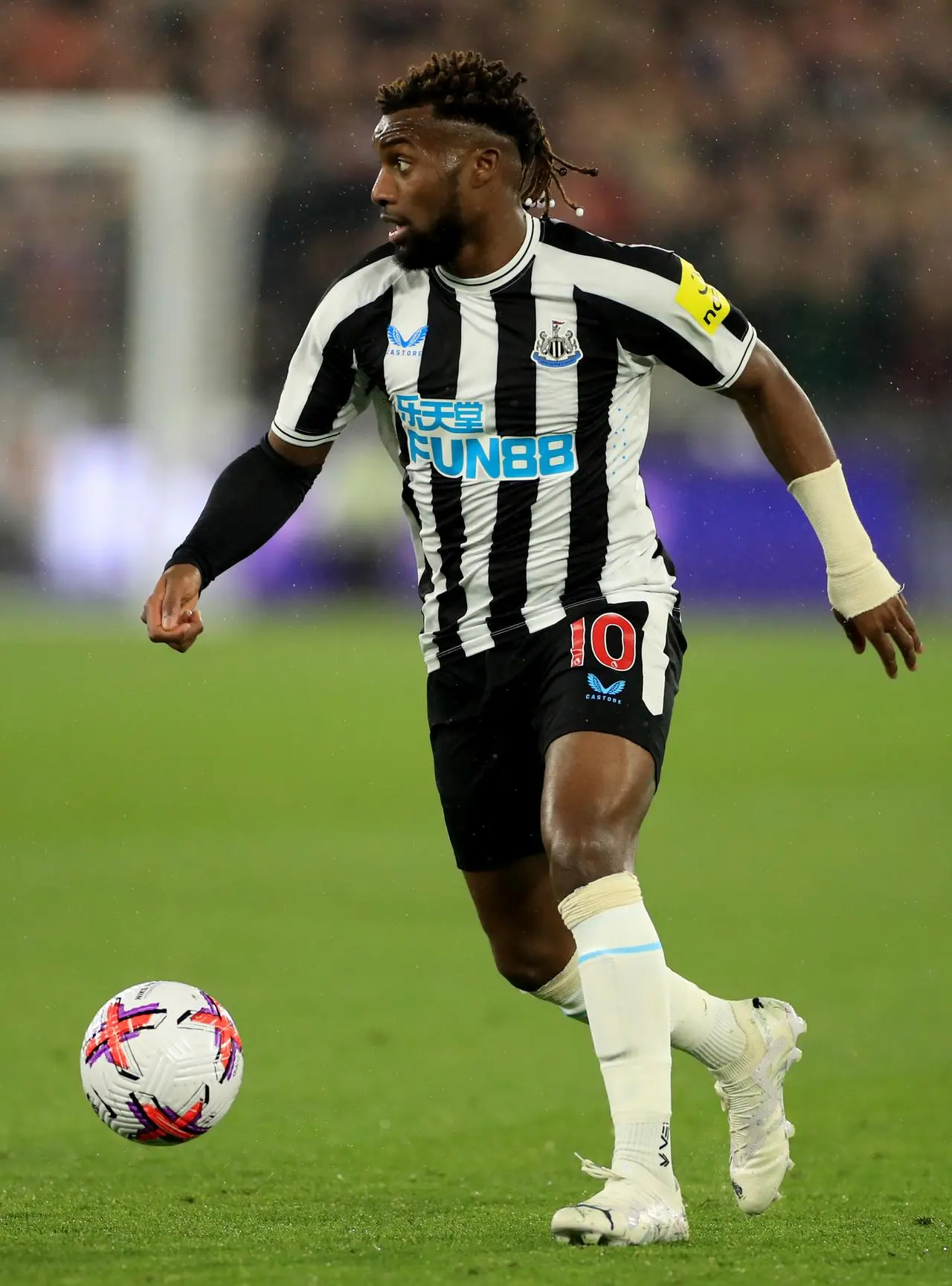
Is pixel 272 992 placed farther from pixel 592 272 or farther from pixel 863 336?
pixel 863 336

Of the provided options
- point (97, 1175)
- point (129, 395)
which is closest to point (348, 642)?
point (129, 395)

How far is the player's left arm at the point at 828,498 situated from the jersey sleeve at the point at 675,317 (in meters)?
0.05

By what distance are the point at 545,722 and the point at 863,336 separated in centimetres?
1654

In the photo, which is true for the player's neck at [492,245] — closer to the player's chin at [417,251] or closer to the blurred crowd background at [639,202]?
the player's chin at [417,251]

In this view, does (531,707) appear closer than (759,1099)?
Yes

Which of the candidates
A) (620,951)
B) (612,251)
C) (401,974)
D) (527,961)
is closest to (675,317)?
(612,251)

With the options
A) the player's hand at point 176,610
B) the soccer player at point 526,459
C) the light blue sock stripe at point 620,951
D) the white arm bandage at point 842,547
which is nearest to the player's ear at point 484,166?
the soccer player at point 526,459

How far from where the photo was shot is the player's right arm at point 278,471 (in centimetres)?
418

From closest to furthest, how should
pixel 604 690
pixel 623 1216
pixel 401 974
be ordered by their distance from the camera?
1. pixel 623 1216
2. pixel 604 690
3. pixel 401 974

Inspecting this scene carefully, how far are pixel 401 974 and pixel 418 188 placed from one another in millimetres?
A: 3446

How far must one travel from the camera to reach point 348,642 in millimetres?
16531

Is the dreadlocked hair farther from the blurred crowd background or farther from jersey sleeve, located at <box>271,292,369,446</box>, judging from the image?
the blurred crowd background

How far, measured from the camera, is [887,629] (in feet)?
13.4

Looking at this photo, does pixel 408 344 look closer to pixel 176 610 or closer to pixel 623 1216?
pixel 176 610
